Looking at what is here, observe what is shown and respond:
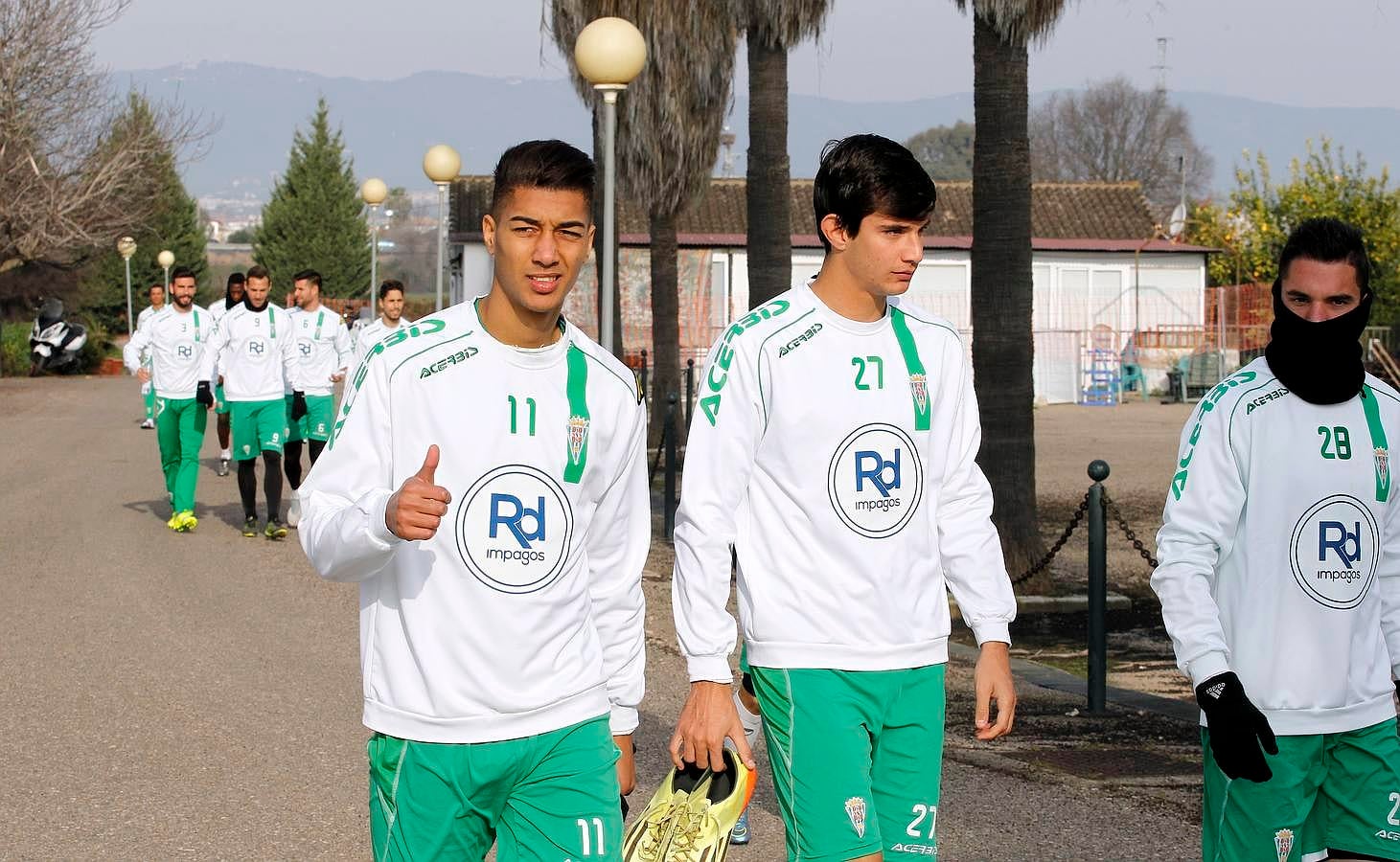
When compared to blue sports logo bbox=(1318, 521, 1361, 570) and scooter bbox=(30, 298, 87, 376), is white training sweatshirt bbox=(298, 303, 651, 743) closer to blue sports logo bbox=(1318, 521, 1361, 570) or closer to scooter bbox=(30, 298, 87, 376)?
blue sports logo bbox=(1318, 521, 1361, 570)

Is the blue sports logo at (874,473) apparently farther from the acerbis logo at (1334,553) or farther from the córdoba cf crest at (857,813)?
the acerbis logo at (1334,553)

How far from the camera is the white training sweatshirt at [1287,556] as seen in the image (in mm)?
4277

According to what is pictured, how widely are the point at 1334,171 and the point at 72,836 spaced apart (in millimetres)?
44250

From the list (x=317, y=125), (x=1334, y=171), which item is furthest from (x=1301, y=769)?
(x=317, y=125)

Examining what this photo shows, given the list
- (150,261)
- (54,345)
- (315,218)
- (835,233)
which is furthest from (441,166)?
(315,218)

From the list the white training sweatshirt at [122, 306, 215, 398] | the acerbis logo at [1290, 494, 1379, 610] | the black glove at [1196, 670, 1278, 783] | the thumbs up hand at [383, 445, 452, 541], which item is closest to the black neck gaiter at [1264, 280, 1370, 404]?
the acerbis logo at [1290, 494, 1379, 610]

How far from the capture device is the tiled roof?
143 feet

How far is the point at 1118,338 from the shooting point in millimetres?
42094

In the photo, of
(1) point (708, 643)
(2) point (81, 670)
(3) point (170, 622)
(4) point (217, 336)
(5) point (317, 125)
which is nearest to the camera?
(1) point (708, 643)

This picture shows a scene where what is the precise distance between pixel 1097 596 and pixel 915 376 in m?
5.08

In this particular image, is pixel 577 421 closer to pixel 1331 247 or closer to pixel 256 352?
pixel 1331 247

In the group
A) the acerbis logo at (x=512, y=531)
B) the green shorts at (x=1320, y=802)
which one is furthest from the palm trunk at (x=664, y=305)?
the acerbis logo at (x=512, y=531)

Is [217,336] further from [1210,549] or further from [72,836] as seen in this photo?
[1210,549]

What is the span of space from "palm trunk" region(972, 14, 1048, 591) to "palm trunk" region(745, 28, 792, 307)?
163 inches
